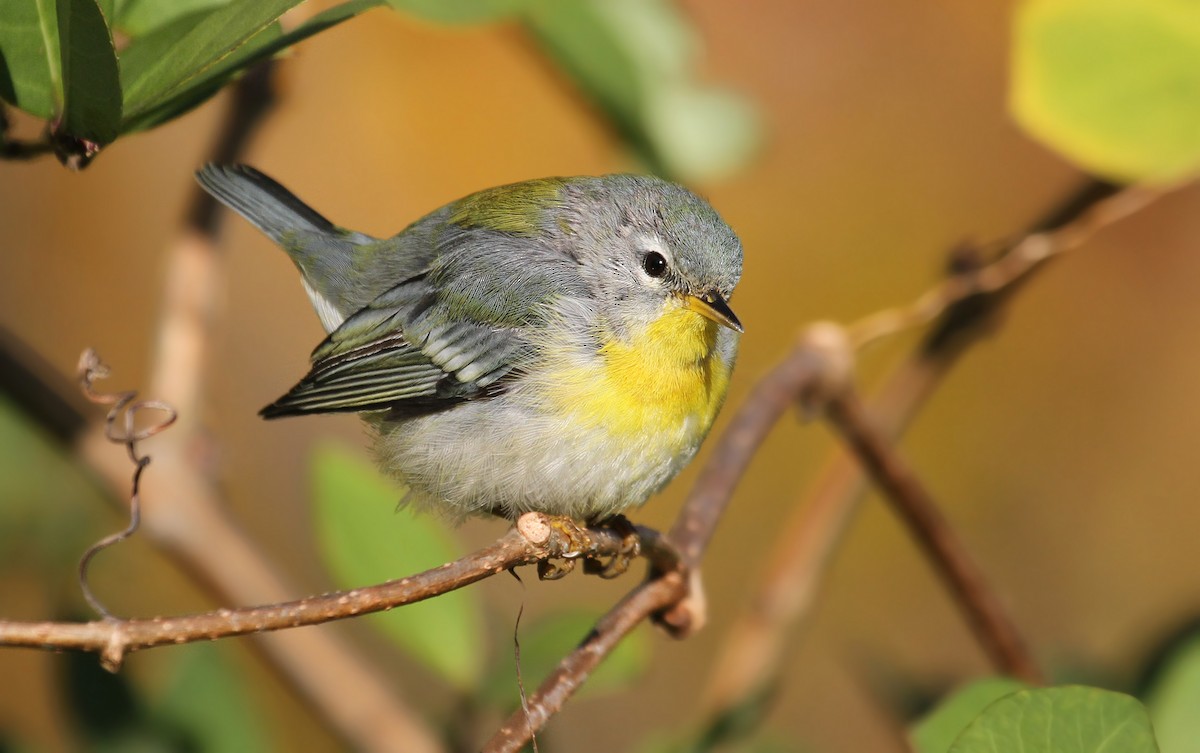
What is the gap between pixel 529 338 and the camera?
249 cm

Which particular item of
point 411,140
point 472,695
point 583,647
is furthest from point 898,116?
point 583,647

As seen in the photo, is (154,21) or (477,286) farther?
(477,286)

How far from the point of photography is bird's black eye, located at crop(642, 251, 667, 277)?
103 inches

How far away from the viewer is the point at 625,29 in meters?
2.47

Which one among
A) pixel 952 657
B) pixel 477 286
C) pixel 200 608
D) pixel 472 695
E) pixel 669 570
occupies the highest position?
pixel 477 286

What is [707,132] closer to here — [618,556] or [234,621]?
[618,556]

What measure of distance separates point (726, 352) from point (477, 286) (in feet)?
1.92

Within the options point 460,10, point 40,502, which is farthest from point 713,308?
point 40,502

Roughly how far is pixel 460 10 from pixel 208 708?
1.32m

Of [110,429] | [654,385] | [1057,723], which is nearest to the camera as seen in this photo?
[1057,723]

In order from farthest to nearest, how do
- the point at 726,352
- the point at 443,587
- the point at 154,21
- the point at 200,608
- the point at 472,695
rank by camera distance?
the point at 200,608, the point at 726,352, the point at 472,695, the point at 154,21, the point at 443,587

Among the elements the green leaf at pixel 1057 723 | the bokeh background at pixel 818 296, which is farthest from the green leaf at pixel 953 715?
the bokeh background at pixel 818 296

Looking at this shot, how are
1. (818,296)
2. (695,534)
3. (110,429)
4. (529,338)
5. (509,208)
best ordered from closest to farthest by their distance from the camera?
(110,429) → (695,534) → (529,338) → (509,208) → (818,296)

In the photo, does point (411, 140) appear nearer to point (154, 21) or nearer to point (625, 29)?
point (625, 29)
